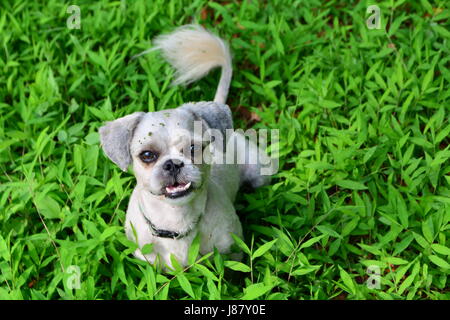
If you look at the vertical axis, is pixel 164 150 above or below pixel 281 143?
above

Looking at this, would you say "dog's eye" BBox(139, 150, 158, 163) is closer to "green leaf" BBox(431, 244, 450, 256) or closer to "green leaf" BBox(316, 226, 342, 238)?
"green leaf" BBox(316, 226, 342, 238)

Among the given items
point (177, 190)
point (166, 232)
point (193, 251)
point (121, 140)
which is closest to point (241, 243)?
point (193, 251)

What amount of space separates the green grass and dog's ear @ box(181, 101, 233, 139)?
0.62 m

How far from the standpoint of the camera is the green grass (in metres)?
3.00

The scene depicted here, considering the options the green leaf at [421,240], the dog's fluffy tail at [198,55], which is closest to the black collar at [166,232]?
the green leaf at [421,240]

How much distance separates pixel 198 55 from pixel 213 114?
1.12m

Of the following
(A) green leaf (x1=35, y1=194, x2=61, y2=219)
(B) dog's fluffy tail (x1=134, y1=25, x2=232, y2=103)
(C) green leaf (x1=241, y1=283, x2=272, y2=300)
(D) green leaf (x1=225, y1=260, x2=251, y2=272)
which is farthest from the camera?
(B) dog's fluffy tail (x1=134, y1=25, x2=232, y2=103)

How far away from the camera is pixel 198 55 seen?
3.92m

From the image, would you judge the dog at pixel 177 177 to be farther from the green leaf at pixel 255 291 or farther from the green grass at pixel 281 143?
the green leaf at pixel 255 291

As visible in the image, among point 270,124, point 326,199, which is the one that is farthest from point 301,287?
point 270,124

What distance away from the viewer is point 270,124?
3.92 meters

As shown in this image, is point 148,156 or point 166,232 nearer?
point 148,156

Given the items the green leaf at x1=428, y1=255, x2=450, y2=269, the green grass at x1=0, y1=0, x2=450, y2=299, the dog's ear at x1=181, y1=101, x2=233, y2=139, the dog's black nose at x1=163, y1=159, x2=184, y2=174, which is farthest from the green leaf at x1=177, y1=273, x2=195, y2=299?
the green leaf at x1=428, y1=255, x2=450, y2=269

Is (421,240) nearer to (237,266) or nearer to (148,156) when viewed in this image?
(237,266)
